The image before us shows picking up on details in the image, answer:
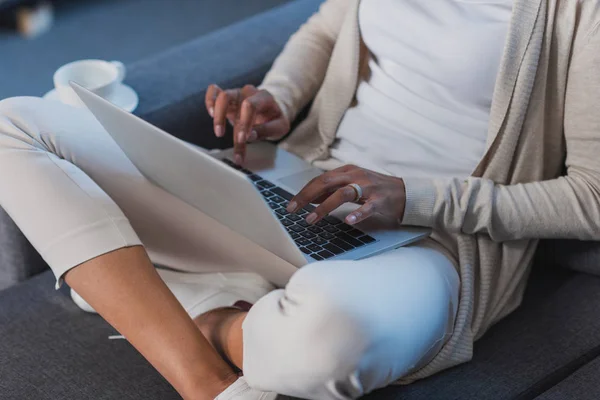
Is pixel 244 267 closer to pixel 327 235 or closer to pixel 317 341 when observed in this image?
pixel 327 235

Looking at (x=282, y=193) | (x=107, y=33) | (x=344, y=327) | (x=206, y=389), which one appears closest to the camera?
(x=344, y=327)

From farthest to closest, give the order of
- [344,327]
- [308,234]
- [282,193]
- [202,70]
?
[202,70] < [282,193] < [308,234] < [344,327]

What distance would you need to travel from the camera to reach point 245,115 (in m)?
1.31

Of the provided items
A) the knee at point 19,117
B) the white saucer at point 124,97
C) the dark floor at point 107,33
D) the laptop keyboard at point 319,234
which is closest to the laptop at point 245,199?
the laptop keyboard at point 319,234

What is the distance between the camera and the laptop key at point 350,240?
1136 millimetres

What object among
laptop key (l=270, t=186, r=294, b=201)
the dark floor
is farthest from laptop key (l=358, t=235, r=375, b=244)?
the dark floor

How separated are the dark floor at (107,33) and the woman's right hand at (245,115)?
1.45 m

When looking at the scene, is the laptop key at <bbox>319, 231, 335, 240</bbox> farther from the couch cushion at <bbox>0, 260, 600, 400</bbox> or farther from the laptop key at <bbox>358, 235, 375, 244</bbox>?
the couch cushion at <bbox>0, 260, 600, 400</bbox>

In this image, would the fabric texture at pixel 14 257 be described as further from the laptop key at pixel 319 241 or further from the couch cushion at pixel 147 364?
the laptop key at pixel 319 241

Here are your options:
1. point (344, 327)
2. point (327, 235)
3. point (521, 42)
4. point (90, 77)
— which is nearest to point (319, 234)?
point (327, 235)

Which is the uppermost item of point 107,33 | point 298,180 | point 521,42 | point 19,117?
point 521,42

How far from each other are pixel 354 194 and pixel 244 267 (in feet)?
0.81

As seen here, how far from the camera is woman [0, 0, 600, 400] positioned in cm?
99

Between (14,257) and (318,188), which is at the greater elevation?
(318,188)
